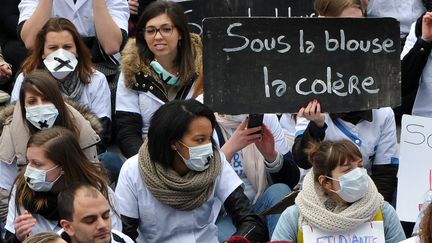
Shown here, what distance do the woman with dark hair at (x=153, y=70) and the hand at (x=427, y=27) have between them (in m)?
1.37

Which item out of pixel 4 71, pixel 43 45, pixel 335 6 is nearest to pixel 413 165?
pixel 335 6

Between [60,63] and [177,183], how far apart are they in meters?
1.42

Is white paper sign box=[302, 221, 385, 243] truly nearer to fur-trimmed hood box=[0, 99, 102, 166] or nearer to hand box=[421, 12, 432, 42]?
fur-trimmed hood box=[0, 99, 102, 166]

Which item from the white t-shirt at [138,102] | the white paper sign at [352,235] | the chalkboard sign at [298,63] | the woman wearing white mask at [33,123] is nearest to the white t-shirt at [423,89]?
the chalkboard sign at [298,63]

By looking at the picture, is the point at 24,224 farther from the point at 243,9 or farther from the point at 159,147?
the point at 243,9

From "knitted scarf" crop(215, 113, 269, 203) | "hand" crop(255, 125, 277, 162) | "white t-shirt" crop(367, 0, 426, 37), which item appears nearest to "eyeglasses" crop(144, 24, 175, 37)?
"knitted scarf" crop(215, 113, 269, 203)

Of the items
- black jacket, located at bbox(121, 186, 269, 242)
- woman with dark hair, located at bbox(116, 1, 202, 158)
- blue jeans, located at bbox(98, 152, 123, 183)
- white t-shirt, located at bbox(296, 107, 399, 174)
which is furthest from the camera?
woman with dark hair, located at bbox(116, 1, 202, 158)

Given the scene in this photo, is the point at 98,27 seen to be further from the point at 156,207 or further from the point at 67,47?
the point at 156,207

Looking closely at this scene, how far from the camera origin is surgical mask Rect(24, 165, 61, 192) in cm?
594

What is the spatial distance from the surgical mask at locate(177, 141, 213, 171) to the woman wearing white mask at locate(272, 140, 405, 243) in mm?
491

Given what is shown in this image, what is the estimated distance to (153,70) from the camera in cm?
726

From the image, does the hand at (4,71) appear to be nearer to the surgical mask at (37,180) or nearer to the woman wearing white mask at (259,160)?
the woman wearing white mask at (259,160)

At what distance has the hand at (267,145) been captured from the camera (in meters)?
6.64

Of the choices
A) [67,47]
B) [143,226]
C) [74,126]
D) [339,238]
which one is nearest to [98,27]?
[67,47]
